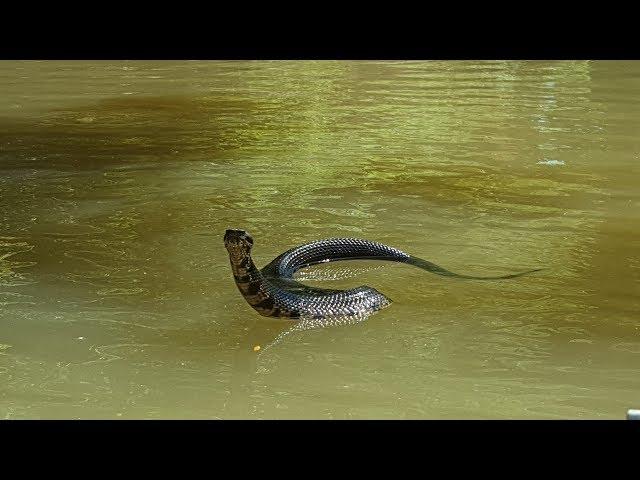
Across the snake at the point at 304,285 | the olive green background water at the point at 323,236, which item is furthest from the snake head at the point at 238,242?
the olive green background water at the point at 323,236

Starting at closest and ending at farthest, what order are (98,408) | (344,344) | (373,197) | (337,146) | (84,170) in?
(98,408) → (344,344) → (373,197) → (84,170) → (337,146)

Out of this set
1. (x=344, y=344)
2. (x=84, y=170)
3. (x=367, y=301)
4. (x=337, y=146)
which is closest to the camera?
(x=344, y=344)

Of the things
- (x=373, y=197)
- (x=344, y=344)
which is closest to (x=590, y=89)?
(x=373, y=197)

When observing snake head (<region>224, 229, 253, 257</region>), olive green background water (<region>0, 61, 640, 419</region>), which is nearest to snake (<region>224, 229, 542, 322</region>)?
snake head (<region>224, 229, 253, 257</region>)

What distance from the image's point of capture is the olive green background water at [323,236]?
474cm

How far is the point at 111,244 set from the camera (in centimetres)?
708

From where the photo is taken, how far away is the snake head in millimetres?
5164

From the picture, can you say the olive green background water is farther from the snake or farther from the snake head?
the snake head

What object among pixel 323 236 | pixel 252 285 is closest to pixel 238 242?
pixel 252 285

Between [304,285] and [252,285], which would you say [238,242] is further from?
[304,285]

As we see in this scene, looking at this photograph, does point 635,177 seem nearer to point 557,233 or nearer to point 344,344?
point 557,233

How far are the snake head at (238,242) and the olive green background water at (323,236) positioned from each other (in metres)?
0.47

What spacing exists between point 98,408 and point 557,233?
373 centimetres

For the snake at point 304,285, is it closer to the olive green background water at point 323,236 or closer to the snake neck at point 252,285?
the snake neck at point 252,285
